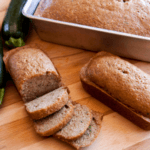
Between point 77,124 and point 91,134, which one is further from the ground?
point 77,124

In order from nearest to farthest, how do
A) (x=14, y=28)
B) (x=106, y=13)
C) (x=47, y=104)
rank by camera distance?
(x=47, y=104), (x=106, y=13), (x=14, y=28)

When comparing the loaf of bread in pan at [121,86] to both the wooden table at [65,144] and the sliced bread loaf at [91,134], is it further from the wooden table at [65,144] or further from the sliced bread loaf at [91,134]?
the sliced bread loaf at [91,134]

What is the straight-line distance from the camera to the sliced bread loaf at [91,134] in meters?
2.00

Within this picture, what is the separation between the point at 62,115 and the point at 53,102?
19 cm

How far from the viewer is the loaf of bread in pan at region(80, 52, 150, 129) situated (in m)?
2.01

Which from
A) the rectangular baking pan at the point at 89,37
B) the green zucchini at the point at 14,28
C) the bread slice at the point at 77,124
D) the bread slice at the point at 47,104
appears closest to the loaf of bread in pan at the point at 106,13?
the rectangular baking pan at the point at 89,37

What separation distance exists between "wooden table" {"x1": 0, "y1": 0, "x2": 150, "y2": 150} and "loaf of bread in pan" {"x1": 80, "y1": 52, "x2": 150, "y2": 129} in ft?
0.42

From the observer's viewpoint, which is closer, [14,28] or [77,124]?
[77,124]

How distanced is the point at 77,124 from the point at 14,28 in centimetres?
170

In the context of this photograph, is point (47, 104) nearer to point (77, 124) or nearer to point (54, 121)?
point (54, 121)

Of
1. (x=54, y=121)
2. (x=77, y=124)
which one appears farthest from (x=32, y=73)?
(x=77, y=124)

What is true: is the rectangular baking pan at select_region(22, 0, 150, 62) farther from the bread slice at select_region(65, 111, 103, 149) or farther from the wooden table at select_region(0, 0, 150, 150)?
the bread slice at select_region(65, 111, 103, 149)

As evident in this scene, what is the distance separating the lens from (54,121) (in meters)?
2.06

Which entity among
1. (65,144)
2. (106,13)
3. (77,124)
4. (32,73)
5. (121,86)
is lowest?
(65,144)
